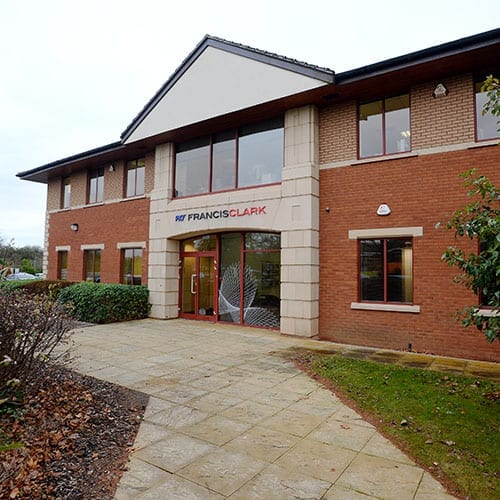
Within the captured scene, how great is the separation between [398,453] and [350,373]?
8.83ft

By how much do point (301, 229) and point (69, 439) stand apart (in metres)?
7.27

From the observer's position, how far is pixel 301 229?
9.88 metres

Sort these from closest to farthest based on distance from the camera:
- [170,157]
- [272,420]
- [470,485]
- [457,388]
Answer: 1. [470,485]
2. [272,420]
3. [457,388]
4. [170,157]

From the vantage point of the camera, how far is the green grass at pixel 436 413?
3.38 metres

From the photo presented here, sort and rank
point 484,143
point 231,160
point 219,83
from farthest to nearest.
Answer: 1. point 231,160
2. point 219,83
3. point 484,143

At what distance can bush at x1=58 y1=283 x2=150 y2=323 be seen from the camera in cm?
1203

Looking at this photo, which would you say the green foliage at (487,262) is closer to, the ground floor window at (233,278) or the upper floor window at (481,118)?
the upper floor window at (481,118)

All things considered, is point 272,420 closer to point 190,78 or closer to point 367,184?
point 367,184

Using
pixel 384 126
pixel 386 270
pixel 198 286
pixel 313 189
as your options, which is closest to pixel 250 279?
pixel 198 286

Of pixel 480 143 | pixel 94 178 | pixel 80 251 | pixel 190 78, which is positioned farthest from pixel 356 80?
pixel 80 251

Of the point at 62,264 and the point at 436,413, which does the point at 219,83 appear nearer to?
the point at 436,413

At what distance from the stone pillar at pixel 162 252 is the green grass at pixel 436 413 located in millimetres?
7024

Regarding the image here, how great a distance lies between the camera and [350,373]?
251 inches

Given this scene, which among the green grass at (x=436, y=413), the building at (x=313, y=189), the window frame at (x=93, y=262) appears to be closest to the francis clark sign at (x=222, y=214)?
the building at (x=313, y=189)
